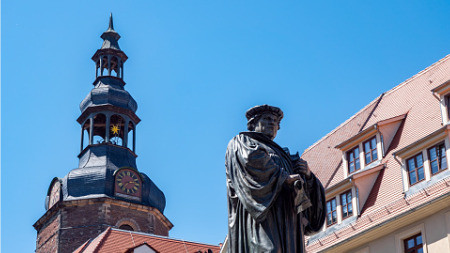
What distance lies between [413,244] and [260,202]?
16470 mm

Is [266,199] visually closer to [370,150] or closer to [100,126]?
[370,150]

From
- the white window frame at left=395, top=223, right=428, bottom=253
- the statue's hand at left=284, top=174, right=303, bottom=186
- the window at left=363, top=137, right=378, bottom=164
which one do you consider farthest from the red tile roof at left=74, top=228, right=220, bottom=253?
the statue's hand at left=284, top=174, right=303, bottom=186

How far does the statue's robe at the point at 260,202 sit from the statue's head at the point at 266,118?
7.6 inches

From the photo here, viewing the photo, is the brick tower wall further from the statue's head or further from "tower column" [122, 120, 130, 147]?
the statue's head

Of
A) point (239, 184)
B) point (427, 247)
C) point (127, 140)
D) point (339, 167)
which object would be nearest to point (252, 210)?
point (239, 184)

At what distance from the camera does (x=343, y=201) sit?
2523 cm

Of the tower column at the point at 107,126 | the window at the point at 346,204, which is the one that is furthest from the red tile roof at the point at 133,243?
the window at the point at 346,204

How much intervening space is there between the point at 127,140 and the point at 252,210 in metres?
51.8

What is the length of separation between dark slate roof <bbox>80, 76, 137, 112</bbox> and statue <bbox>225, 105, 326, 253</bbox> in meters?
51.0

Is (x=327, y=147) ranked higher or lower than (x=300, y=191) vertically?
higher

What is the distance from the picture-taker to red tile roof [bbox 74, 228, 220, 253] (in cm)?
4262

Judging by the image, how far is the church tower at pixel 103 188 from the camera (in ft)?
172

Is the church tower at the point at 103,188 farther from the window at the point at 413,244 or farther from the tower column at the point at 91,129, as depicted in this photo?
the window at the point at 413,244

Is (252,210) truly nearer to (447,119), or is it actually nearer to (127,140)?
(447,119)
